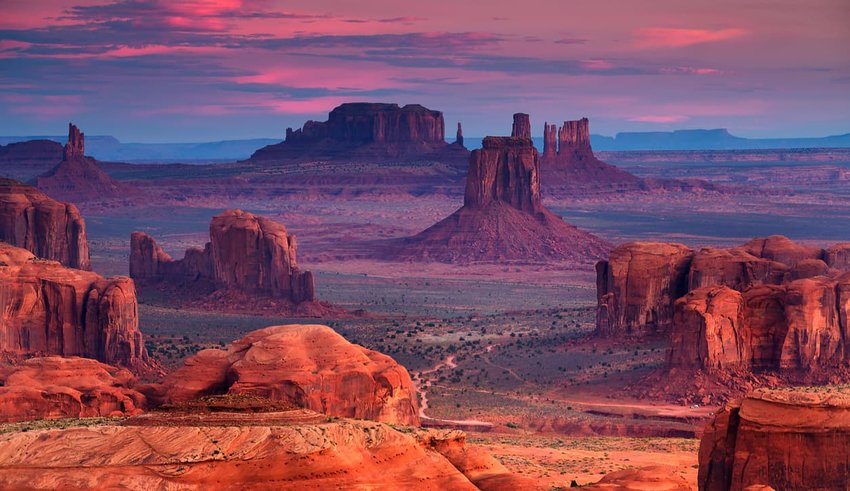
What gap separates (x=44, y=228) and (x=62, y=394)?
184ft

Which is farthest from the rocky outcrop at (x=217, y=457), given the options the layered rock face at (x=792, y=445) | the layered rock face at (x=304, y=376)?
the layered rock face at (x=304, y=376)

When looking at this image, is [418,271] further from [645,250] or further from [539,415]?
[539,415]

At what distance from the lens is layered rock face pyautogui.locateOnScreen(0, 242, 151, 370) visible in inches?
3118

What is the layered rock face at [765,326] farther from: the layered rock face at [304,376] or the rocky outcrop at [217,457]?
the rocky outcrop at [217,457]

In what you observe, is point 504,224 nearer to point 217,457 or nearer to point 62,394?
point 62,394

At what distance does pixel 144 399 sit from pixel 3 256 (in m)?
30.3

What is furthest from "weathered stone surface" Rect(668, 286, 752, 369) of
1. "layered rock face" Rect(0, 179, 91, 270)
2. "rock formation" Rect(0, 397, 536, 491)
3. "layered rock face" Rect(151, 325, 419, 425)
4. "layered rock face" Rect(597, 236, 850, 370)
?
"layered rock face" Rect(0, 179, 91, 270)

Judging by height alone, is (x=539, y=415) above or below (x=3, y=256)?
below

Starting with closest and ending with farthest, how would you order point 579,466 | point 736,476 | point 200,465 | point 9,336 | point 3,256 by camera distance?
point 200,465, point 736,476, point 579,466, point 9,336, point 3,256

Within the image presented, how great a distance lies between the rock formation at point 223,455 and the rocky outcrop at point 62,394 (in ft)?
57.8

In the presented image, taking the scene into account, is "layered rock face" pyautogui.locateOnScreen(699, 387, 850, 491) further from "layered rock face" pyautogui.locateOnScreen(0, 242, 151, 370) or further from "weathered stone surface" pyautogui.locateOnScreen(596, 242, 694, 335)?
"weathered stone surface" pyautogui.locateOnScreen(596, 242, 694, 335)

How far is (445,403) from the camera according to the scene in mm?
76938

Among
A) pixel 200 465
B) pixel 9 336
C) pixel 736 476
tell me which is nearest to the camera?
pixel 200 465

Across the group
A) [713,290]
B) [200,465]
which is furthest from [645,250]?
[200,465]
